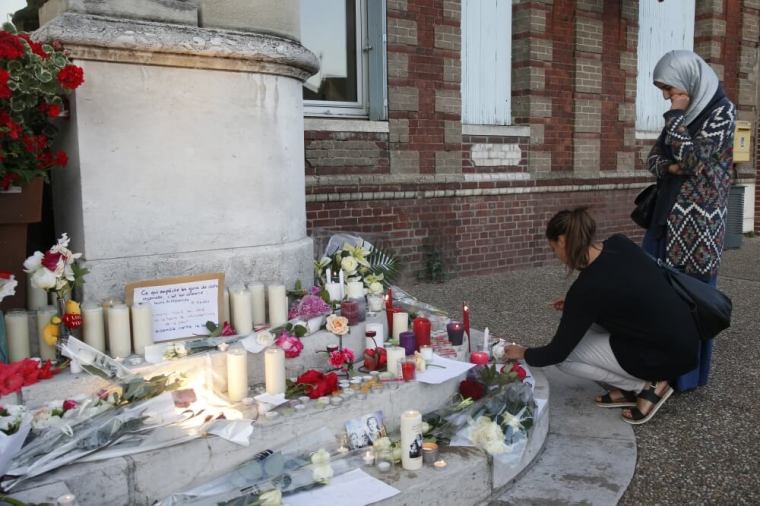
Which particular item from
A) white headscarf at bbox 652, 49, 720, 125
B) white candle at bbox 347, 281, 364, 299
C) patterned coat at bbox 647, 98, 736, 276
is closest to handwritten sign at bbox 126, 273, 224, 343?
white candle at bbox 347, 281, 364, 299

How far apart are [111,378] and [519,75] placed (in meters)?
6.62

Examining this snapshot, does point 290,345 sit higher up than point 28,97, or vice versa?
point 28,97

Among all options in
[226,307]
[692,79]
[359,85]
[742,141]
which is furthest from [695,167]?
[742,141]

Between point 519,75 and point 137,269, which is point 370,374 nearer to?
point 137,269

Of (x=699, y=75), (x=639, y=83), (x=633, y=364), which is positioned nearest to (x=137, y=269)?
(x=633, y=364)

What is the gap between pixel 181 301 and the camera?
3182 millimetres

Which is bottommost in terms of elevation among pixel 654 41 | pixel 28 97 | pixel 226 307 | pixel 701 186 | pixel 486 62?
pixel 226 307

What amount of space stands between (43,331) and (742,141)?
10.6 m

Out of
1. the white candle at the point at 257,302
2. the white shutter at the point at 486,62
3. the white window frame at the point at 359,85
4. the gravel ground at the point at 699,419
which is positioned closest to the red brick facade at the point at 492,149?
the white shutter at the point at 486,62

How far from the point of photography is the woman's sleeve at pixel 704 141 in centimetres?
383

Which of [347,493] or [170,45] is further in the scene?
[170,45]

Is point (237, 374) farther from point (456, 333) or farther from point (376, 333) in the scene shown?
point (456, 333)

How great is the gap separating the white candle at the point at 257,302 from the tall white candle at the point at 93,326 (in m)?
0.72

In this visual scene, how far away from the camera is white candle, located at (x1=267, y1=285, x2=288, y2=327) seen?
334 cm
